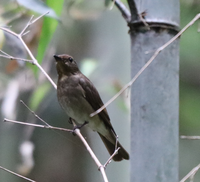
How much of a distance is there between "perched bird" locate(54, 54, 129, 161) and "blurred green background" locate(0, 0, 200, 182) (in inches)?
3.9

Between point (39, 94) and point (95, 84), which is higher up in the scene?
point (95, 84)

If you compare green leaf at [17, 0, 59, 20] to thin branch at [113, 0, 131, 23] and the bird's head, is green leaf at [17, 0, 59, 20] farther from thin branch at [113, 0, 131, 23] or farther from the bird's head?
the bird's head

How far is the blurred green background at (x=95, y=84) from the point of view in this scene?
2205 millimetres

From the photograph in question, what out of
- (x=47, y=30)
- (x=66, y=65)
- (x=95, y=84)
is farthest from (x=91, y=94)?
(x=47, y=30)

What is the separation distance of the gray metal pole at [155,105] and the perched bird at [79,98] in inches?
42.5

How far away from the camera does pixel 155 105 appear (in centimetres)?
90

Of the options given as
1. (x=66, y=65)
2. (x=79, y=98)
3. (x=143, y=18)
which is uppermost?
(x=66, y=65)

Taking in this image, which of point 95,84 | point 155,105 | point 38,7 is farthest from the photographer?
point 95,84

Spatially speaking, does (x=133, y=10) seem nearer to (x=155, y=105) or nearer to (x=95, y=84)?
(x=155, y=105)

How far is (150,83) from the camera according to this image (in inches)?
35.4

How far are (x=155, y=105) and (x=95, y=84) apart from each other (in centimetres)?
160

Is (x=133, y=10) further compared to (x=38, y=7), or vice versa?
(x=38, y=7)

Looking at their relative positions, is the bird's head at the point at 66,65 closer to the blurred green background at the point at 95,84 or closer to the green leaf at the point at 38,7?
the blurred green background at the point at 95,84

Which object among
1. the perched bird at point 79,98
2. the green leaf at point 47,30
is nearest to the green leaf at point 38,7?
the green leaf at point 47,30
